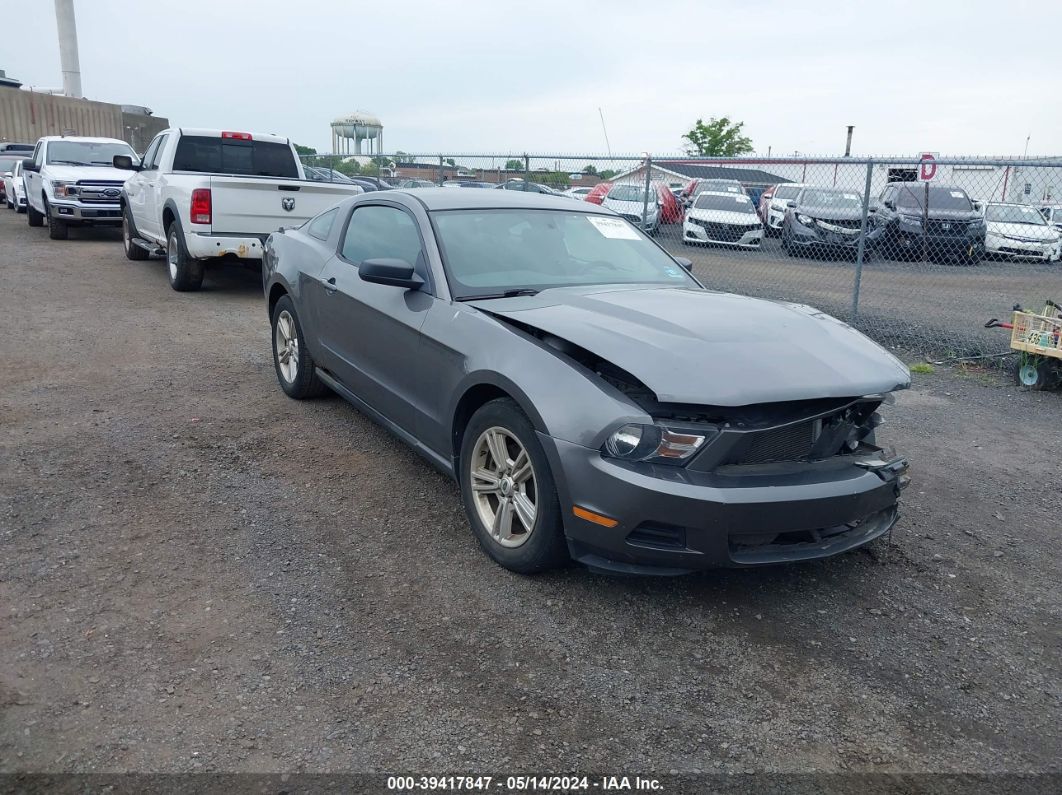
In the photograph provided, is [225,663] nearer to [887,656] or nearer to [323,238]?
[887,656]

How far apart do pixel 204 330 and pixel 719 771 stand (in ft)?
23.8

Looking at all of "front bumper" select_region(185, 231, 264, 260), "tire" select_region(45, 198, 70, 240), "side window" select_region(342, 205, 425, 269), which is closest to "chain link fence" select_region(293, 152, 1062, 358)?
"front bumper" select_region(185, 231, 264, 260)

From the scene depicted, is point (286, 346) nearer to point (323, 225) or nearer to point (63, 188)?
point (323, 225)

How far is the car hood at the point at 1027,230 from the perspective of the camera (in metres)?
13.5

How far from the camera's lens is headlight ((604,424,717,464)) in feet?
10.3

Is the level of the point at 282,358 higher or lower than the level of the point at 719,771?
higher

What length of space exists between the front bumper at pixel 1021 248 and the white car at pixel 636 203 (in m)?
4.43

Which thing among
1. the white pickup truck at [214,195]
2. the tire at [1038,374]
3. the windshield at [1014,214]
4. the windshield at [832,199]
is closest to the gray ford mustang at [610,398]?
the tire at [1038,374]

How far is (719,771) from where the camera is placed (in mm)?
2541

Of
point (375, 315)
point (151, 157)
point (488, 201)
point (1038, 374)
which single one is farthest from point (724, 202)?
point (375, 315)

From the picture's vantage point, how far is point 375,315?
15.1 feet

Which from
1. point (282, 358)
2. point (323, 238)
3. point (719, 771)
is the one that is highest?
point (323, 238)

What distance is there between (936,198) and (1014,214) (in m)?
2.78

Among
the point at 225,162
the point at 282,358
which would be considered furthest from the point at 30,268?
the point at 282,358
